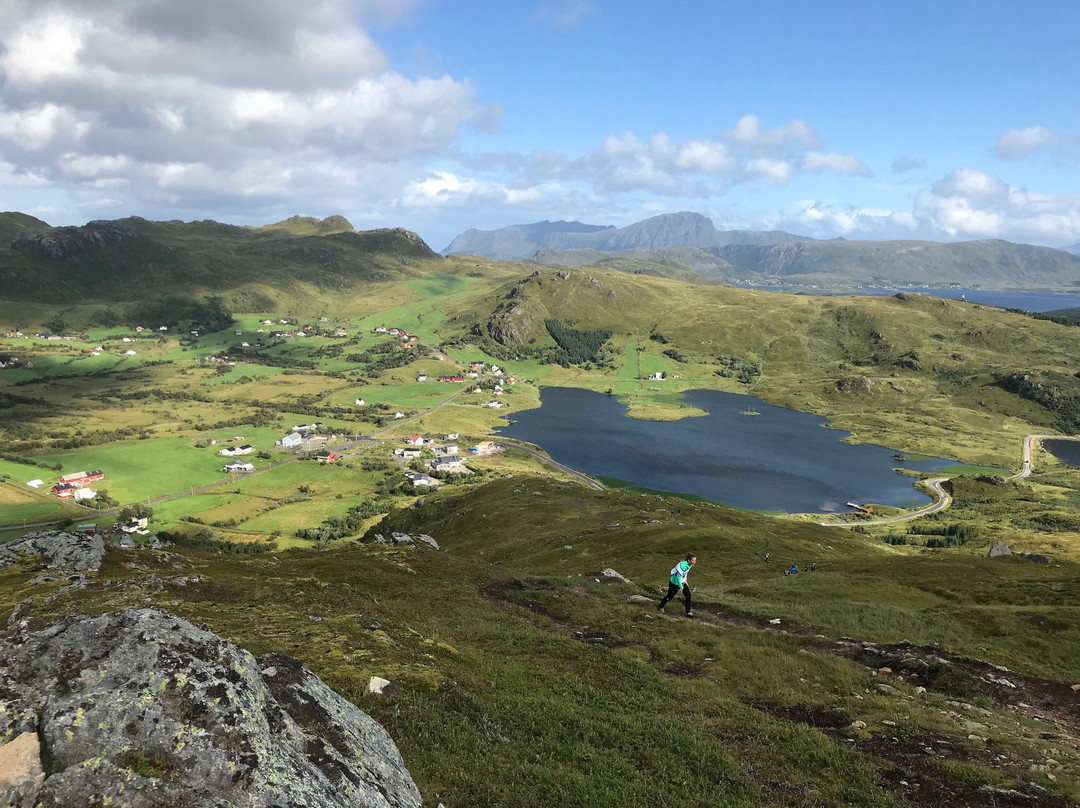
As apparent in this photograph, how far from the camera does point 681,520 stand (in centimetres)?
8806

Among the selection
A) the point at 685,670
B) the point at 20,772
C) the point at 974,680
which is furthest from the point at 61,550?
the point at 974,680

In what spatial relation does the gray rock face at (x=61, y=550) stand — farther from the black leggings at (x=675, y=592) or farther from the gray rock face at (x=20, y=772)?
the black leggings at (x=675, y=592)

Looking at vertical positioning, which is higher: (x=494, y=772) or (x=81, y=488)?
(x=494, y=772)

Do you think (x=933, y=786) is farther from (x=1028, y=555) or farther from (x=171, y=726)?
(x=1028, y=555)

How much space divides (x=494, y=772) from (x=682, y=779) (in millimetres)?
6155

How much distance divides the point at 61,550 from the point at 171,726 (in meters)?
41.2

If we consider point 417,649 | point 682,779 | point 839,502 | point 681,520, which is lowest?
point 839,502

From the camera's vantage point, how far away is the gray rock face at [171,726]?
1035 cm

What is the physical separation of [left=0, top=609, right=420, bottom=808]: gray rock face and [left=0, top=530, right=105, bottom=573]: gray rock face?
33095 millimetres

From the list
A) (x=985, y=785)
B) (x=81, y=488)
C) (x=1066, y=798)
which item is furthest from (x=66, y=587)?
(x=81, y=488)

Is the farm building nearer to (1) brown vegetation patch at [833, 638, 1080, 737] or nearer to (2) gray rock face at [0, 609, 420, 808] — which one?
(2) gray rock face at [0, 609, 420, 808]

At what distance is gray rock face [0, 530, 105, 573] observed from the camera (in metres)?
39.2

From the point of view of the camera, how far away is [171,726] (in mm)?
11461

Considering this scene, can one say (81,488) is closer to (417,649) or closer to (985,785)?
(417,649)
